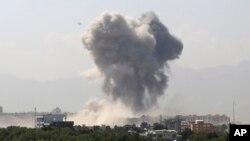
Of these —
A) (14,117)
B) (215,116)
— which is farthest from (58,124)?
(14,117)

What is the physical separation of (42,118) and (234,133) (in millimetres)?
117679

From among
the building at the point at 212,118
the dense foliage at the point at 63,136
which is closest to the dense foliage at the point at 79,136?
the dense foliage at the point at 63,136

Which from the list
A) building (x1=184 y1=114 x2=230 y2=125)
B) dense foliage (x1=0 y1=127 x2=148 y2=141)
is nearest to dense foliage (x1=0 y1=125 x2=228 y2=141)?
dense foliage (x1=0 y1=127 x2=148 y2=141)

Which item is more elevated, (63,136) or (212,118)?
(212,118)

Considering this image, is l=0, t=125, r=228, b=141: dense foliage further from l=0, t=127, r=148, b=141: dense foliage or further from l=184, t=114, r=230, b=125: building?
l=184, t=114, r=230, b=125: building

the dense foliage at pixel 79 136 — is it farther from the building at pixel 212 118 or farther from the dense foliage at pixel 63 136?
the building at pixel 212 118

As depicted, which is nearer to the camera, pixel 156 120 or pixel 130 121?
pixel 130 121

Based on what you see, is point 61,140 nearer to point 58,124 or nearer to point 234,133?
point 58,124

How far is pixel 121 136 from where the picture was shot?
52.0 m

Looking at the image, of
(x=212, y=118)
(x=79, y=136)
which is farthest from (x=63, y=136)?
(x=212, y=118)

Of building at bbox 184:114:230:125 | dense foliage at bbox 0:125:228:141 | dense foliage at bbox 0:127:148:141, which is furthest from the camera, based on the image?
building at bbox 184:114:230:125

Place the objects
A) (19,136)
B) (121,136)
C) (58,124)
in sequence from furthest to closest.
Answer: (58,124), (19,136), (121,136)

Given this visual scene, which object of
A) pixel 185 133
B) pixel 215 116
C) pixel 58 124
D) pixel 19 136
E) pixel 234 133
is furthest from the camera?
pixel 215 116

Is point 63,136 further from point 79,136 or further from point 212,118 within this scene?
point 212,118
